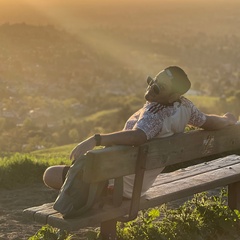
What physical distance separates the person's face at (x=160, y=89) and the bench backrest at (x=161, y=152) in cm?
31

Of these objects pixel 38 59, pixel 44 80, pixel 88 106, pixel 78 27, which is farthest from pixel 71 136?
pixel 78 27

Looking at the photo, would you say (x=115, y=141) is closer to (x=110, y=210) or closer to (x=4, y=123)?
(x=110, y=210)

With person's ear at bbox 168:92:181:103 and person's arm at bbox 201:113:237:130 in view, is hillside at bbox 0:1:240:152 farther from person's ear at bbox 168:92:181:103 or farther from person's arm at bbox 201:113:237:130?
person's ear at bbox 168:92:181:103

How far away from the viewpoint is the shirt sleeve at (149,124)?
4828mm

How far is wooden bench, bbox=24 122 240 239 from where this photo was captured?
15.1 ft

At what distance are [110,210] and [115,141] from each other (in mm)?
530

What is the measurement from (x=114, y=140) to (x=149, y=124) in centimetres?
33

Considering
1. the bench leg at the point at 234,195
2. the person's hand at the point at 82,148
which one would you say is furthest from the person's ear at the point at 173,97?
the bench leg at the point at 234,195

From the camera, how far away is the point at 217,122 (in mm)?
5551

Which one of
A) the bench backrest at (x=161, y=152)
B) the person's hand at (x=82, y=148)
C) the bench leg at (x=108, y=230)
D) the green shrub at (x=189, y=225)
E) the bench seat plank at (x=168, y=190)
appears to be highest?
the person's hand at (x=82, y=148)

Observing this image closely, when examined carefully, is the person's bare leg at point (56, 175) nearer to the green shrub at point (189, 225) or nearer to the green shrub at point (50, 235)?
the green shrub at point (50, 235)

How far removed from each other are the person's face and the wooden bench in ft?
1.04

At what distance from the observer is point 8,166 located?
8.59m

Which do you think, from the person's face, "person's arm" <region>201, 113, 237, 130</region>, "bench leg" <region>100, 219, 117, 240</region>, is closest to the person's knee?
A: "bench leg" <region>100, 219, 117, 240</region>
